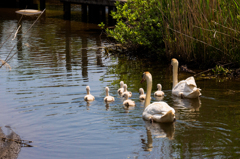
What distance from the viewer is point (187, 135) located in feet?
22.4

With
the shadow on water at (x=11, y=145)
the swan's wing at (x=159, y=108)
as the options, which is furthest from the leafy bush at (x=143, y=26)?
the shadow on water at (x=11, y=145)

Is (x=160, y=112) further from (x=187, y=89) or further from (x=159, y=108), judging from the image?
(x=187, y=89)

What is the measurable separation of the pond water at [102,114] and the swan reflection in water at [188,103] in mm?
23

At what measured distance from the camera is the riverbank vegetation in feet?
37.4

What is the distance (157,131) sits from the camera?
7.19 metres

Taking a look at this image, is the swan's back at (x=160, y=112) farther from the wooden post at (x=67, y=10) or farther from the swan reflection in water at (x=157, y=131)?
the wooden post at (x=67, y=10)

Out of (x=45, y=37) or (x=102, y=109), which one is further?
(x=45, y=37)

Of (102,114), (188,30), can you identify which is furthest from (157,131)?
(188,30)

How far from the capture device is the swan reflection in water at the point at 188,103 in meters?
8.83

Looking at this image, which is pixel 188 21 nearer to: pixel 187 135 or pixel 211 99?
pixel 211 99

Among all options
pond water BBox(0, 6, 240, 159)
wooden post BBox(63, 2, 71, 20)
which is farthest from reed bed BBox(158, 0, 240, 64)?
wooden post BBox(63, 2, 71, 20)

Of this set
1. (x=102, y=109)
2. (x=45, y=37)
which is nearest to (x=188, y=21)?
(x=102, y=109)

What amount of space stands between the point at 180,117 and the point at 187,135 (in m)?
1.13

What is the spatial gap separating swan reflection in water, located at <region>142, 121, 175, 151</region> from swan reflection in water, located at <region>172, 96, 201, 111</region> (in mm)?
1401
